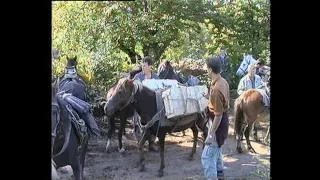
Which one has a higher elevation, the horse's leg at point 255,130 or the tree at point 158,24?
the tree at point 158,24

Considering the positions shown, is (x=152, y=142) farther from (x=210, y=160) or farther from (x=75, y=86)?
(x=75, y=86)

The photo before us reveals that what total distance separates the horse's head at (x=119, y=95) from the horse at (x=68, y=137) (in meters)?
0.20

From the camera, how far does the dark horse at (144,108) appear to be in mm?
3025

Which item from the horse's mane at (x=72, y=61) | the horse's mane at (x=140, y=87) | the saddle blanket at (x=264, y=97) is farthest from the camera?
the horse's mane at (x=140, y=87)

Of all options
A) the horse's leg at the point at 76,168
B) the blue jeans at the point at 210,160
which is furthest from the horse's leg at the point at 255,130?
the horse's leg at the point at 76,168

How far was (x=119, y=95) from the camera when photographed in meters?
3.03

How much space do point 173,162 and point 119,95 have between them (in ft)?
1.86

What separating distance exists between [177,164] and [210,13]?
39.2 inches

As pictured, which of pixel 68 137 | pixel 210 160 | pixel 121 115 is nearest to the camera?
pixel 68 137

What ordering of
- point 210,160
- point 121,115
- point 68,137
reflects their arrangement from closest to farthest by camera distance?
1. point 68,137
2. point 210,160
3. point 121,115

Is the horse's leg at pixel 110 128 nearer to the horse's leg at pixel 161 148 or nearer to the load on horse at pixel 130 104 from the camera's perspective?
the load on horse at pixel 130 104

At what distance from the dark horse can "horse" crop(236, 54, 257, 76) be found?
38 cm

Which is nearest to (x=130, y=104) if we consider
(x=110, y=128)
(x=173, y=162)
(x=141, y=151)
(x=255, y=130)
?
(x=110, y=128)
